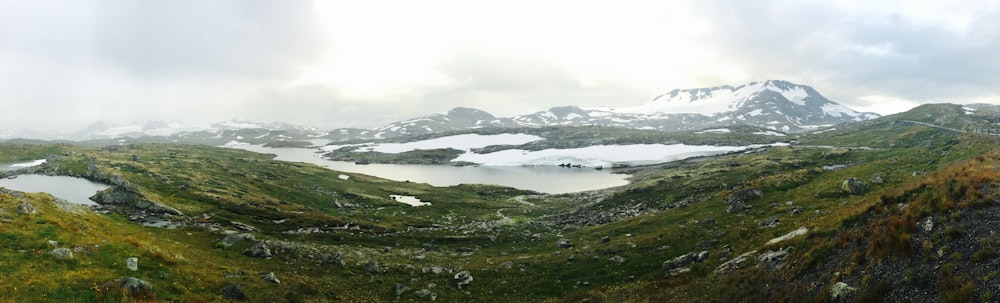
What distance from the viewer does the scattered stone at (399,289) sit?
32.7 metres

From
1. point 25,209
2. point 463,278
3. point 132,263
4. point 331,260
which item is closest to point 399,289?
point 463,278

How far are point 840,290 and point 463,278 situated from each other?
2569 centimetres

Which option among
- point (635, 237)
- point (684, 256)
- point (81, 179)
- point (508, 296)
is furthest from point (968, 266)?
point (81, 179)

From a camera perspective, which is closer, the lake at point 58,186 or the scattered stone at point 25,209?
the scattered stone at point 25,209

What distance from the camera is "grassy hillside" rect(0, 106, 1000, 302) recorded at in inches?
709

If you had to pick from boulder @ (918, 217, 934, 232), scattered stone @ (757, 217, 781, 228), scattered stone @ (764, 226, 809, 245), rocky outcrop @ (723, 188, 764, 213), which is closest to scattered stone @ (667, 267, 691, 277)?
scattered stone @ (764, 226, 809, 245)

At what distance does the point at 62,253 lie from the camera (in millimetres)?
24688

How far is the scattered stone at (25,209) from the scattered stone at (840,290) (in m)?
49.4

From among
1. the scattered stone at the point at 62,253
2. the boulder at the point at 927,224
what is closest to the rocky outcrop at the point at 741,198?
the boulder at the point at 927,224

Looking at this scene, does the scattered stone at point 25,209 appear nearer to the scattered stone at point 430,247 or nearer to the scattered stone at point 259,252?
the scattered stone at point 259,252

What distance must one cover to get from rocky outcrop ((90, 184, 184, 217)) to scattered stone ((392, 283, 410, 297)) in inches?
1484

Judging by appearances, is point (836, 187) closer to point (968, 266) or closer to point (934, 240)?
point (934, 240)

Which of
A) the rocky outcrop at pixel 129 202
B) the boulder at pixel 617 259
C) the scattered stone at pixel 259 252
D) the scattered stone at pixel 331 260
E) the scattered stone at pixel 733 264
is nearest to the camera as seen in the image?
the scattered stone at pixel 733 264

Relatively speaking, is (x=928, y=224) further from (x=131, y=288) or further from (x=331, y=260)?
(x=331, y=260)
